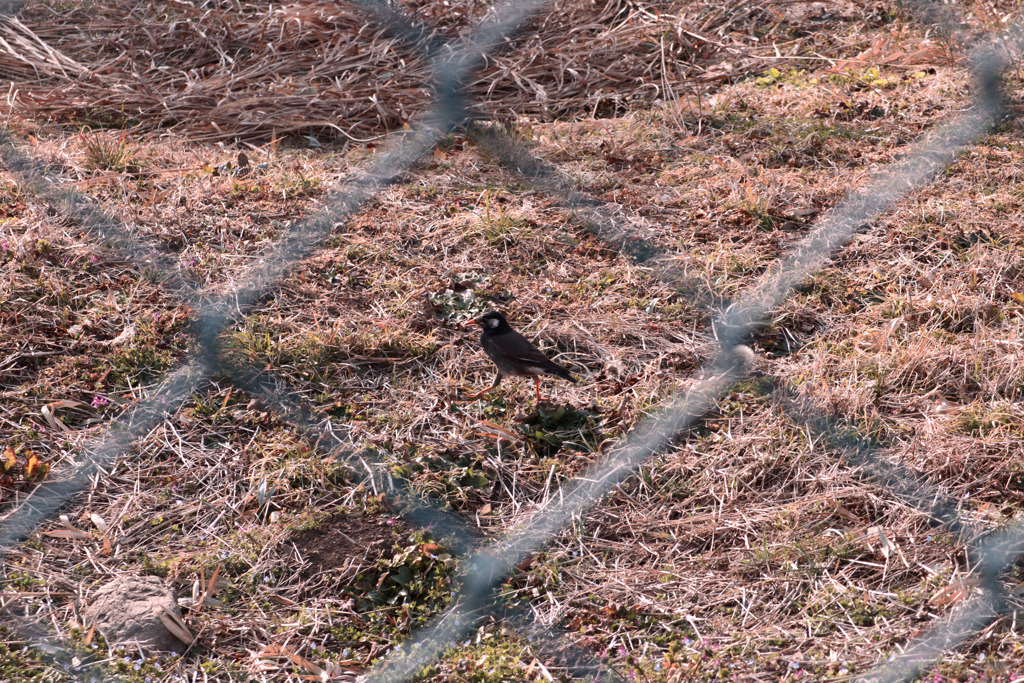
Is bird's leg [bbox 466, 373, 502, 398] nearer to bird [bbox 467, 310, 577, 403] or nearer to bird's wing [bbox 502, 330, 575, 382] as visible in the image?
bird [bbox 467, 310, 577, 403]

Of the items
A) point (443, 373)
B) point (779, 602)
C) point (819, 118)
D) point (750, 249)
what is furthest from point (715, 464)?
point (819, 118)

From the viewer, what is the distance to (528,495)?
2893 millimetres

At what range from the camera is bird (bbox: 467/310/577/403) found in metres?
3.15

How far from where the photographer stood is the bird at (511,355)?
3146mm

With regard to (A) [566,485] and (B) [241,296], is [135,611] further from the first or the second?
(B) [241,296]

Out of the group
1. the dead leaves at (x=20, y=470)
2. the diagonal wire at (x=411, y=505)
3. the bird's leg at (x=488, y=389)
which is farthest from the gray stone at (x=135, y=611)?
the bird's leg at (x=488, y=389)

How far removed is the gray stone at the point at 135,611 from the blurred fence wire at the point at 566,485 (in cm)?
41

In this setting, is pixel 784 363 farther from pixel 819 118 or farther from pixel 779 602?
pixel 819 118

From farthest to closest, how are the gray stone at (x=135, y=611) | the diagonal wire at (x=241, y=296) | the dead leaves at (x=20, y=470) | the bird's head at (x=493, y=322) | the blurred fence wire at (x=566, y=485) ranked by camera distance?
the bird's head at (x=493, y=322)
the dead leaves at (x=20, y=470)
the gray stone at (x=135, y=611)
the blurred fence wire at (x=566, y=485)
the diagonal wire at (x=241, y=296)

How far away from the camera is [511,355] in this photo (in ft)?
10.4

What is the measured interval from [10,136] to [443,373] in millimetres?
3025

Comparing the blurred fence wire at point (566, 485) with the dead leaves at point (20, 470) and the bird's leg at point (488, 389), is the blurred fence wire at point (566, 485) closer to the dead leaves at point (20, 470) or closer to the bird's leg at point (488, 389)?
the dead leaves at point (20, 470)

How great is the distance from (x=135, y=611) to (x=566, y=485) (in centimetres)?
139

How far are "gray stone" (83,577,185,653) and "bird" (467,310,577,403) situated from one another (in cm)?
133
